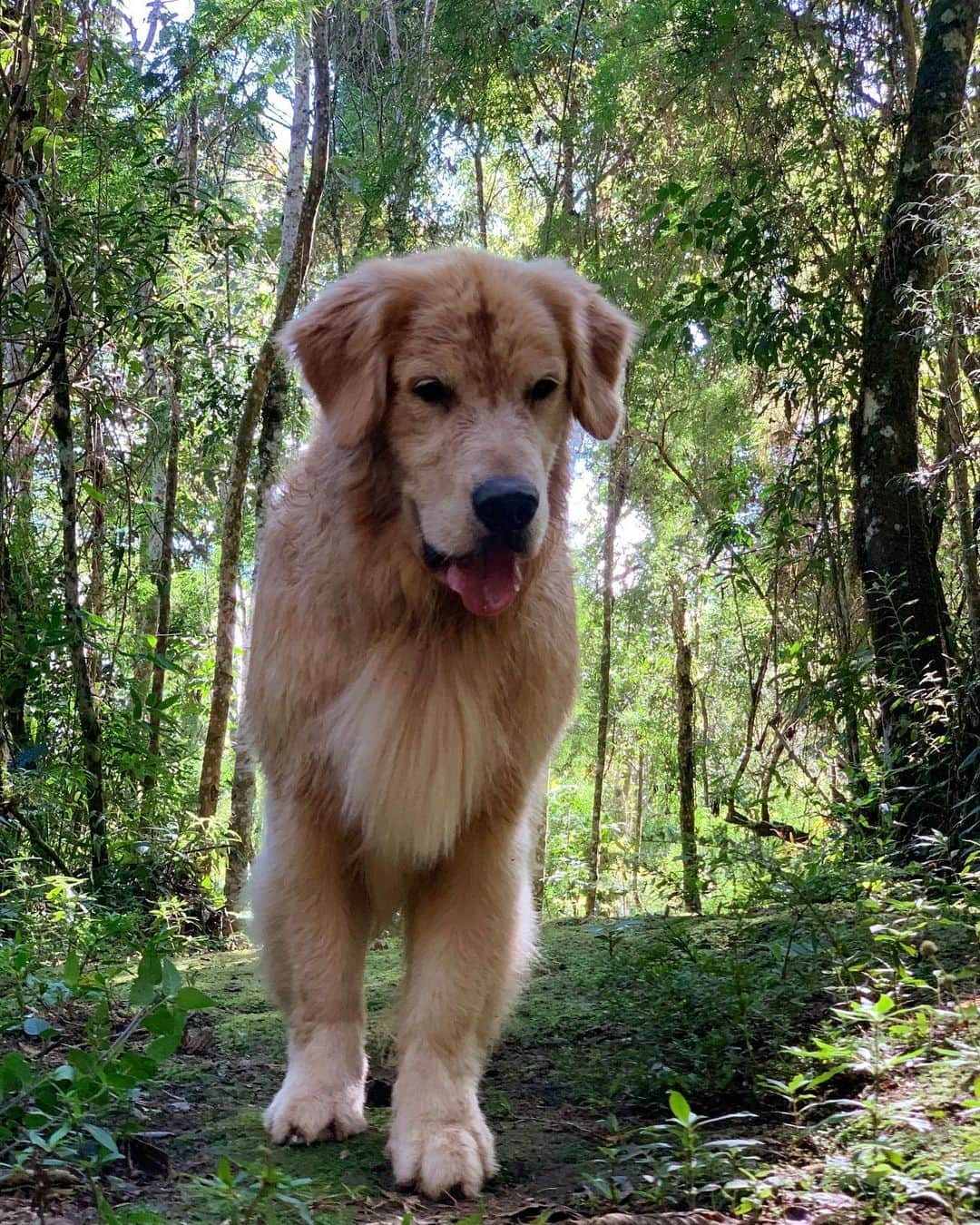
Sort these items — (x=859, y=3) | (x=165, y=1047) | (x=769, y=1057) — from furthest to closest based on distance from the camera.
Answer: (x=859, y=3) → (x=769, y=1057) → (x=165, y=1047)

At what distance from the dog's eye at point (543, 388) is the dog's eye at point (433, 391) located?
24cm

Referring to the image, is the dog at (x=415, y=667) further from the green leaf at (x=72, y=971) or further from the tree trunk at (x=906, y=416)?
the tree trunk at (x=906, y=416)

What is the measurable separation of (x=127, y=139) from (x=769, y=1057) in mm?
6131

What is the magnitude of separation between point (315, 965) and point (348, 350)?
165 cm

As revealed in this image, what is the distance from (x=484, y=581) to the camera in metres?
2.83

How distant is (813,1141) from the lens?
2252mm

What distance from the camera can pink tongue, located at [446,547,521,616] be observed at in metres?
2.82

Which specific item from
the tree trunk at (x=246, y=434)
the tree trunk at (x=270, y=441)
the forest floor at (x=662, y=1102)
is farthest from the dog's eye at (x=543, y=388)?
the tree trunk at (x=246, y=434)

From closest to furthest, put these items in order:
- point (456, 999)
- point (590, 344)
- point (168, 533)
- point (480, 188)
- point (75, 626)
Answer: point (456, 999) < point (590, 344) < point (75, 626) < point (168, 533) < point (480, 188)

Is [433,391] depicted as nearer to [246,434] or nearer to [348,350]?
[348,350]

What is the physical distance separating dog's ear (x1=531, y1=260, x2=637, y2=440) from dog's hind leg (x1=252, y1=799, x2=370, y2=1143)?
1.44 meters

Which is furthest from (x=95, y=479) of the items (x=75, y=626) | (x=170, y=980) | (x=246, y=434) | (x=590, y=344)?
(x=170, y=980)

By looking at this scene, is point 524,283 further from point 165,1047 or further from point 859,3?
point 859,3

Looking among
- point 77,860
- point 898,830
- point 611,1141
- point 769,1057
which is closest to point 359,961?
point 611,1141
